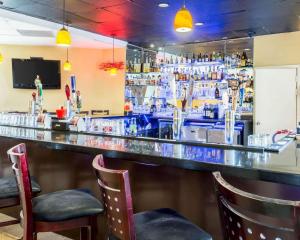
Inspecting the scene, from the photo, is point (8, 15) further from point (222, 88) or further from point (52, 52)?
point (222, 88)

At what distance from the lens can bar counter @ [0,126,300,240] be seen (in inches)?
58.9

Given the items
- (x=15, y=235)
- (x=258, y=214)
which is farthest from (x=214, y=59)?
(x=258, y=214)

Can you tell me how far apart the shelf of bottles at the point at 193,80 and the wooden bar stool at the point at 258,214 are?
5.43 metres

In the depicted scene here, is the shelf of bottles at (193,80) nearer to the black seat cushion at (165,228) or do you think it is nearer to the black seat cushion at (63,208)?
the black seat cushion at (63,208)

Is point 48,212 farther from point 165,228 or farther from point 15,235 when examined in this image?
point 15,235

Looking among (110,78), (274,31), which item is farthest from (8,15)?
(274,31)

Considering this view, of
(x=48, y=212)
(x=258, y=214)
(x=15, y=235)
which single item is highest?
(x=258, y=214)

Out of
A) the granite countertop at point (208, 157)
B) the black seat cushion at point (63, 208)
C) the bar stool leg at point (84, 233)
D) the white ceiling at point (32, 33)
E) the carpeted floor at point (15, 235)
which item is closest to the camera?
the granite countertop at point (208, 157)

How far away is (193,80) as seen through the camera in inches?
303

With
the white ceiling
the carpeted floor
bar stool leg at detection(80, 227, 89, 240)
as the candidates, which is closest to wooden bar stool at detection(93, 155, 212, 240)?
bar stool leg at detection(80, 227, 89, 240)

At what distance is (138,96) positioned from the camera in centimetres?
902

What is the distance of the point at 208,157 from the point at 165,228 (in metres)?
0.44

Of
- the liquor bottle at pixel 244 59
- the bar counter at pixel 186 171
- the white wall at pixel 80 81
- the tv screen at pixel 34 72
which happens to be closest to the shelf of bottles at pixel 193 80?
the liquor bottle at pixel 244 59

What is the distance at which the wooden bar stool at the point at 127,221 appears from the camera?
131cm
